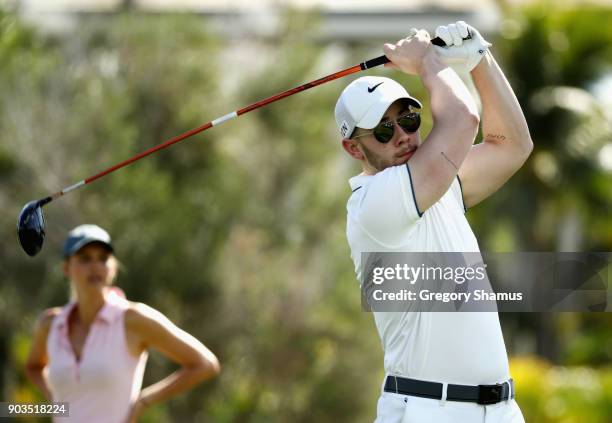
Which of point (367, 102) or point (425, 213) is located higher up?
point (367, 102)

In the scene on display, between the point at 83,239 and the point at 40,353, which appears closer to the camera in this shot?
the point at 83,239

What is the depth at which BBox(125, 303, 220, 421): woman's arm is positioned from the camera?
5406 millimetres

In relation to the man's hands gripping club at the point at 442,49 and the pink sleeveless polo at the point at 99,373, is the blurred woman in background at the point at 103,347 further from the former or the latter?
the man's hands gripping club at the point at 442,49

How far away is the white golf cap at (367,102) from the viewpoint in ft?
12.7

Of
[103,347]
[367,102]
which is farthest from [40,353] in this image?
[367,102]

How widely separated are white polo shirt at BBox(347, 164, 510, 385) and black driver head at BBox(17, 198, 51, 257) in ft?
5.96

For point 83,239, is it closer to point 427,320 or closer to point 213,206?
point 427,320

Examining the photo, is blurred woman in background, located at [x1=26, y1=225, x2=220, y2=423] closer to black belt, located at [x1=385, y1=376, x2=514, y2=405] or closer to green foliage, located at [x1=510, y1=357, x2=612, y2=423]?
black belt, located at [x1=385, y1=376, x2=514, y2=405]

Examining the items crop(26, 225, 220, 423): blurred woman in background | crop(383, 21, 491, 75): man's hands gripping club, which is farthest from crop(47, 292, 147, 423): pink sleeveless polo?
crop(383, 21, 491, 75): man's hands gripping club

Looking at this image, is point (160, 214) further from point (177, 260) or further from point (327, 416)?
point (327, 416)

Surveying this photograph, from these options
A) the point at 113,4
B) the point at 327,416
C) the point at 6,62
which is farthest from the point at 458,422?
the point at 113,4

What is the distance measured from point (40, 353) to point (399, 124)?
3008mm

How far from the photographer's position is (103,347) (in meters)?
5.32

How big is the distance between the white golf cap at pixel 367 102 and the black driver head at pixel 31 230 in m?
1.76
